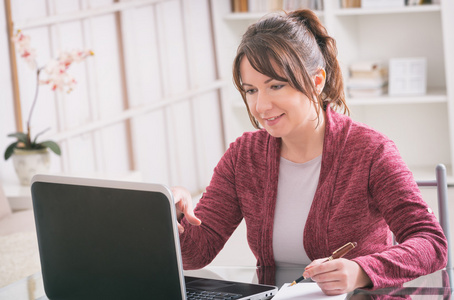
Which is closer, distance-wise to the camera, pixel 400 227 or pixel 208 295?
pixel 208 295

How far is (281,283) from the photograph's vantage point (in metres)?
1.33

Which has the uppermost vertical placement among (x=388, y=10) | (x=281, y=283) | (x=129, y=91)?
(x=388, y=10)

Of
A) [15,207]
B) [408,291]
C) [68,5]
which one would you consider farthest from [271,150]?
[68,5]

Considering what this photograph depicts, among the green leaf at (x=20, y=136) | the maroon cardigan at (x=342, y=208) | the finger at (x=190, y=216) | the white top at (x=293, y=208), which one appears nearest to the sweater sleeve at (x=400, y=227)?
the maroon cardigan at (x=342, y=208)

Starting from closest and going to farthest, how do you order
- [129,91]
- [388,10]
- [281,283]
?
[281,283], [129,91], [388,10]

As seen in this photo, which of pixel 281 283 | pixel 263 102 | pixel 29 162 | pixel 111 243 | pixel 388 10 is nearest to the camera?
pixel 111 243

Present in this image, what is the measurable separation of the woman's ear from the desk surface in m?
0.41

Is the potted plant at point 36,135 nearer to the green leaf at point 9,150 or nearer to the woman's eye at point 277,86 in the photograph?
the green leaf at point 9,150

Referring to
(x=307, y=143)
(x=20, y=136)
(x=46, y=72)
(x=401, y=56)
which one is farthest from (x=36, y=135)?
(x=401, y=56)

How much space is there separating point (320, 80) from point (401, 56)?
306 cm

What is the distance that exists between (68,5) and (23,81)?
509 mm

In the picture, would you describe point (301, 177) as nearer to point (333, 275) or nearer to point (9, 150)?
point (333, 275)

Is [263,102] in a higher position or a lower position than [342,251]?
higher

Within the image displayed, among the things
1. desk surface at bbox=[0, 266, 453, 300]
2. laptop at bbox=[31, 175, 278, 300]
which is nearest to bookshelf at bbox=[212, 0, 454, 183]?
desk surface at bbox=[0, 266, 453, 300]
